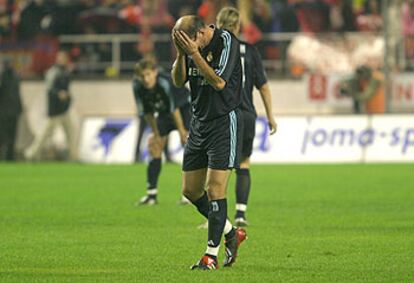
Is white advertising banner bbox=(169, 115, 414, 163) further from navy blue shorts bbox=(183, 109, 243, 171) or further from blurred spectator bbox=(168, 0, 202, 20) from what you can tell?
navy blue shorts bbox=(183, 109, 243, 171)

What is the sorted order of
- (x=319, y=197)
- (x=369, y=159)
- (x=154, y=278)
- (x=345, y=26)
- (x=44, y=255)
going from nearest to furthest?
(x=154, y=278) → (x=44, y=255) → (x=319, y=197) → (x=369, y=159) → (x=345, y=26)

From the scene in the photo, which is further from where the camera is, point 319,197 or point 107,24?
point 107,24

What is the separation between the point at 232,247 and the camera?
10.9m

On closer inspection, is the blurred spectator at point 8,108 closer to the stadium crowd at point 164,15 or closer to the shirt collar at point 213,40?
Result: the stadium crowd at point 164,15

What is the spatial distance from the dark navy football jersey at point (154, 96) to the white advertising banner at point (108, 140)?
1198 cm

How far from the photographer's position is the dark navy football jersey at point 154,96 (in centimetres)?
1753

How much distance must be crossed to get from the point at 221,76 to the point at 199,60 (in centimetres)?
38

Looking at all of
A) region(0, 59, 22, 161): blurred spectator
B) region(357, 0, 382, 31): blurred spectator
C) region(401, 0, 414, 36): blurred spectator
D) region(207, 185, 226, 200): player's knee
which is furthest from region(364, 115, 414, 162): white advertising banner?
region(207, 185, 226, 200): player's knee

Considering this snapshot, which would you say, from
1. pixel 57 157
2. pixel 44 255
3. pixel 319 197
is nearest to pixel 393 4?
pixel 57 157

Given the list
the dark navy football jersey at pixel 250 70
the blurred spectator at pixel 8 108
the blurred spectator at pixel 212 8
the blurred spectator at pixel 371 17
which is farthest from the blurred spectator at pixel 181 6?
the dark navy football jersey at pixel 250 70

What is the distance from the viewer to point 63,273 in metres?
10.4

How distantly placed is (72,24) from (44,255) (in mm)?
19790

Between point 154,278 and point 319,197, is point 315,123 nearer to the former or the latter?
point 319,197

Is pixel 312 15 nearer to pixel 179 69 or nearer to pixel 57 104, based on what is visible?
pixel 57 104
